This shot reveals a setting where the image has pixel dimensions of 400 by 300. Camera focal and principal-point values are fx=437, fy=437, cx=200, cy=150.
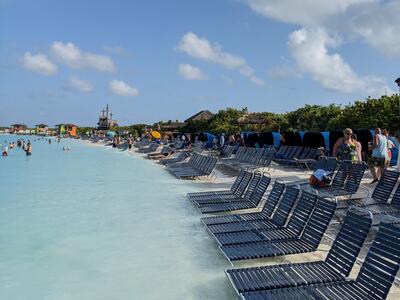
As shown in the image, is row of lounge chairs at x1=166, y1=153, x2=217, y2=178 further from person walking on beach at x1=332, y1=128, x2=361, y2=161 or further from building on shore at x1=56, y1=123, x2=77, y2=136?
building on shore at x1=56, y1=123, x2=77, y2=136

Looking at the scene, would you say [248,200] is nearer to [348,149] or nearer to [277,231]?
[277,231]

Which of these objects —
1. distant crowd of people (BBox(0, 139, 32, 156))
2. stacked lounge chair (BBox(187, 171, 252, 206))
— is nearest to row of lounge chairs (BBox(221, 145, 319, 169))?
stacked lounge chair (BBox(187, 171, 252, 206))

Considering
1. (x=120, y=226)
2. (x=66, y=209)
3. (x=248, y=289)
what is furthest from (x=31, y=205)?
(x=248, y=289)

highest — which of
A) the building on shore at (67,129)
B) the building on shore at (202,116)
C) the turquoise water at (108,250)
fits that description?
the building on shore at (202,116)

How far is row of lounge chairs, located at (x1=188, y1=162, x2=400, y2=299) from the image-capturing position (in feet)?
12.2

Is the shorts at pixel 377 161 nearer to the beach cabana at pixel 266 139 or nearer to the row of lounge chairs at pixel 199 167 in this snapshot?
the row of lounge chairs at pixel 199 167

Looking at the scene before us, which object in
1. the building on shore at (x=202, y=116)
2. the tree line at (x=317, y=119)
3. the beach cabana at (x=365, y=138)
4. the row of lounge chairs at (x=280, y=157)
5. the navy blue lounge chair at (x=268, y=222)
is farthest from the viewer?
the building on shore at (x=202, y=116)

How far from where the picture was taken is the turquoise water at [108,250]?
5.12 metres

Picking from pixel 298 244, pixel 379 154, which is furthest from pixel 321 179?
pixel 298 244

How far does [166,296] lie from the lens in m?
4.84

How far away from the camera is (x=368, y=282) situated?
3723mm

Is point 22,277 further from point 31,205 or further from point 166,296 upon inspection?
point 31,205

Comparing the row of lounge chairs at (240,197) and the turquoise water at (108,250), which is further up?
the row of lounge chairs at (240,197)

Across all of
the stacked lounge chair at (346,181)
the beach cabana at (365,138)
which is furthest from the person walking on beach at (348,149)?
the beach cabana at (365,138)
